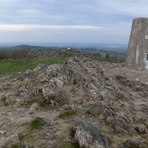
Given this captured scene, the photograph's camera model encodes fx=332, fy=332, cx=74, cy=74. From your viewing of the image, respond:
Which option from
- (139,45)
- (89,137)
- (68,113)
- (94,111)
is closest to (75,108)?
(68,113)

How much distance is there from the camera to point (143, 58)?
1189 inches

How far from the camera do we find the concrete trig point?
29656mm

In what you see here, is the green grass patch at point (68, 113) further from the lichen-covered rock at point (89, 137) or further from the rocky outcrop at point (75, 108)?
the lichen-covered rock at point (89, 137)

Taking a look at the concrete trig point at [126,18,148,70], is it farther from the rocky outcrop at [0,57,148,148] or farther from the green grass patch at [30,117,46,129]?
the green grass patch at [30,117,46,129]

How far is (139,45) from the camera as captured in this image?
99.0 feet

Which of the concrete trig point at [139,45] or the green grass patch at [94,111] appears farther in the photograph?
the concrete trig point at [139,45]

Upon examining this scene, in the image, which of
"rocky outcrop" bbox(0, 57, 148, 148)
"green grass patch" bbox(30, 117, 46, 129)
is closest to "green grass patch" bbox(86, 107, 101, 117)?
"rocky outcrop" bbox(0, 57, 148, 148)

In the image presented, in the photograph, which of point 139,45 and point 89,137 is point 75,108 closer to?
point 89,137

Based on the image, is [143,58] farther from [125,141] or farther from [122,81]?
[125,141]

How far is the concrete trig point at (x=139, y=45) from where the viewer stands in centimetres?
2966

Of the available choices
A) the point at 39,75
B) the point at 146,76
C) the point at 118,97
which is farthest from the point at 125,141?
the point at 146,76

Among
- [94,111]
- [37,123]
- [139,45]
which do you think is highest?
[139,45]

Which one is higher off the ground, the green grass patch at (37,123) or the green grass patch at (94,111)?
the green grass patch at (94,111)

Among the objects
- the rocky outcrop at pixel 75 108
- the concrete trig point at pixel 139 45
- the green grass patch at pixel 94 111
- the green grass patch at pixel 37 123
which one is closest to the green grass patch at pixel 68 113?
the rocky outcrop at pixel 75 108
